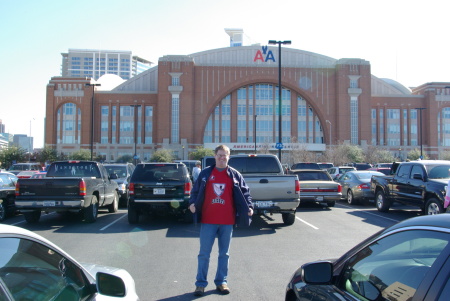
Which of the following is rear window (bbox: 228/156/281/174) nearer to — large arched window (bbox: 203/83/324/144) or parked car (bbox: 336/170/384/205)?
parked car (bbox: 336/170/384/205)

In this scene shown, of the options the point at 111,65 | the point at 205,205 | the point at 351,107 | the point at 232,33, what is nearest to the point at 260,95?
the point at 351,107

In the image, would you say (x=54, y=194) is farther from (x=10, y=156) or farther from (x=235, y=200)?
(x=10, y=156)

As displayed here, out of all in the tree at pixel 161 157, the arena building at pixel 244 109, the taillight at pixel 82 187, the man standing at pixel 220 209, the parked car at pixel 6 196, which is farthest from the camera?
the arena building at pixel 244 109

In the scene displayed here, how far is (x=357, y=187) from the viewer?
58.0 ft

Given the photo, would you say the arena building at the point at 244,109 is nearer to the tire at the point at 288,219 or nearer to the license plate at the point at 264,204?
the tire at the point at 288,219

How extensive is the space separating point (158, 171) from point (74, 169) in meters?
3.21

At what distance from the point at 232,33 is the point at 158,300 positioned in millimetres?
109455

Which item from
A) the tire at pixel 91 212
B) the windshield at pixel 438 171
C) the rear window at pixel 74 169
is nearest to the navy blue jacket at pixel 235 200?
the tire at pixel 91 212

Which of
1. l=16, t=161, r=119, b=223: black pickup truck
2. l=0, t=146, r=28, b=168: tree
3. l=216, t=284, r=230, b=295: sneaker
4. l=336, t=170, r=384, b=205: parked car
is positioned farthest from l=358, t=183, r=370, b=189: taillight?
l=0, t=146, r=28, b=168: tree

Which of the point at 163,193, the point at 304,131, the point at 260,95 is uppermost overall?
the point at 260,95

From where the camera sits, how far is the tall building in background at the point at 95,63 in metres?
164

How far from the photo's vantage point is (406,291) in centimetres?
229

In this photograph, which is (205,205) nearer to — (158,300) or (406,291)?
(158,300)

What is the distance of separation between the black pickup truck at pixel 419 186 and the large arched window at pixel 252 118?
6297cm
